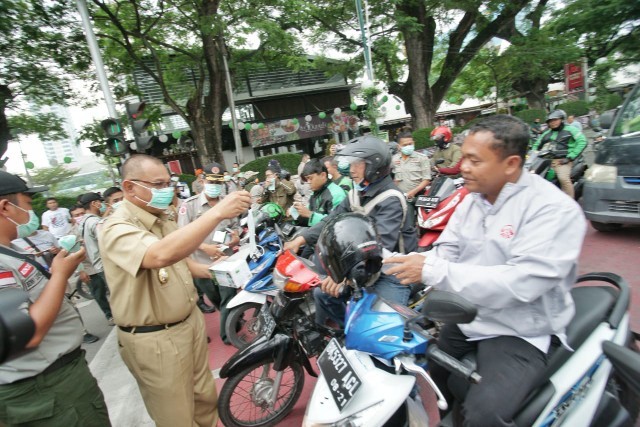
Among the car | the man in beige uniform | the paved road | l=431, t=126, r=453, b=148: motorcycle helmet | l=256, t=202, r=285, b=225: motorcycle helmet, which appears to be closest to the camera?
the man in beige uniform

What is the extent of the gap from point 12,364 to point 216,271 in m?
1.36

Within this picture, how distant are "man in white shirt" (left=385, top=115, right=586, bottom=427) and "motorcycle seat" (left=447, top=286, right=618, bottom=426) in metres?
0.06

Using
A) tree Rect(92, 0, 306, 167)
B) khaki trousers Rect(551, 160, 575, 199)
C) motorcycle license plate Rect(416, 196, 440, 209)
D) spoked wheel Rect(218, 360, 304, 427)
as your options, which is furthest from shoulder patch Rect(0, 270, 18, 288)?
tree Rect(92, 0, 306, 167)

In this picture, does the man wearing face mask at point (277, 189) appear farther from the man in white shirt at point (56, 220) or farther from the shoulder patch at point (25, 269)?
the shoulder patch at point (25, 269)

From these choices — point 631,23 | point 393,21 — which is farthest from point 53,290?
point 631,23

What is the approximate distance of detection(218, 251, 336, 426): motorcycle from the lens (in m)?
2.43

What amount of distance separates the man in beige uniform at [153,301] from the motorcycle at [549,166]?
4544 millimetres

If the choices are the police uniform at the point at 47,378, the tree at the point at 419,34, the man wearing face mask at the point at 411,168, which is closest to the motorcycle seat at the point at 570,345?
the police uniform at the point at 47,378

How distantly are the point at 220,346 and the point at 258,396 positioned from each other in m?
1.79

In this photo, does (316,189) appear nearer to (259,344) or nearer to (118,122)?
(259,344)

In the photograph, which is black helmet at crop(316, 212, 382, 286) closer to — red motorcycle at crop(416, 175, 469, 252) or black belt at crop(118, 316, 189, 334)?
black belt at crop(118, 316, 189, 334)

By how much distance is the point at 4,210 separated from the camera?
1.71m

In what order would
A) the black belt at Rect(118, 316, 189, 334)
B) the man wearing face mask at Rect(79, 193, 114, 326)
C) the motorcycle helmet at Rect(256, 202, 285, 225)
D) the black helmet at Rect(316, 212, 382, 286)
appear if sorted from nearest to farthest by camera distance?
1. the black helmet at Rect(316, 212, 382, 286)
2. the black belt at Rect(118, 316, 189, 334)
3. the motorcycle helmet at Rect(256, 202, 285, 225)
4. the man wearing face mask at Rect(79, 193, 114, 326)

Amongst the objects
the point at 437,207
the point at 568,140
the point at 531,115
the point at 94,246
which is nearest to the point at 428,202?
the point at 437,207
